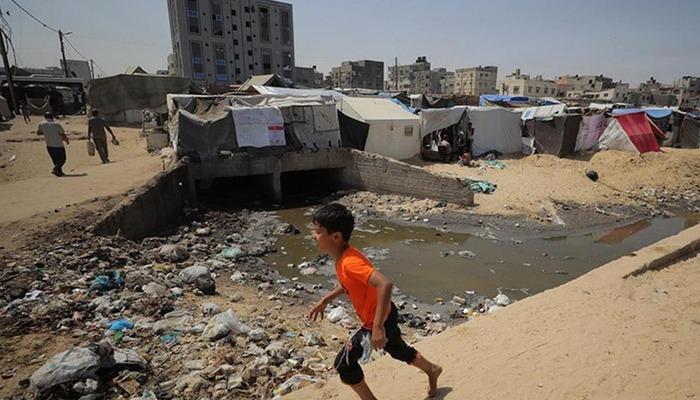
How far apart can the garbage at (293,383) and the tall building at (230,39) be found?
41096 millimetres

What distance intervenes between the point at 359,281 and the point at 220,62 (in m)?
47.3

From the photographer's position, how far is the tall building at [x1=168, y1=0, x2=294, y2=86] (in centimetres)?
4134

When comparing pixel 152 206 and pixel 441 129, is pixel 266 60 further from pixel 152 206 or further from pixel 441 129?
pixel 152 206

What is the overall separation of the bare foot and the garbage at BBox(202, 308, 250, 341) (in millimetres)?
2016

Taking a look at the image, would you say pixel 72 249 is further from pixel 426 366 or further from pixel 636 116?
pixel 636 116

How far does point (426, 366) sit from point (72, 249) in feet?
16.9

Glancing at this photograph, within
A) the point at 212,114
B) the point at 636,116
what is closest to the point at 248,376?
the point at 212,114

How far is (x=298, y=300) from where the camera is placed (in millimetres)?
5410

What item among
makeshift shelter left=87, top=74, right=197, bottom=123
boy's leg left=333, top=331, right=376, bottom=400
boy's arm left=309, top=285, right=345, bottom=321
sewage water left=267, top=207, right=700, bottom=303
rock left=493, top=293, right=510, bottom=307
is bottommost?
sewage water left=267, top=207, right=700, bottom=303

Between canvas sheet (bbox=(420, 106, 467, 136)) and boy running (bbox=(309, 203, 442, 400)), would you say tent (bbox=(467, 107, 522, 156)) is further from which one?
boy running (bbox=(309, 203, 442, 400))

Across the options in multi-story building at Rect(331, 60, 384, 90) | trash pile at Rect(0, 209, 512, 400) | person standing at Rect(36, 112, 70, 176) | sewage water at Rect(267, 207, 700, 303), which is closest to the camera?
trash pile at Rect(0, 209, 512, 400)

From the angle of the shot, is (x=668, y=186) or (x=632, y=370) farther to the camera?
(x=668, y=186)

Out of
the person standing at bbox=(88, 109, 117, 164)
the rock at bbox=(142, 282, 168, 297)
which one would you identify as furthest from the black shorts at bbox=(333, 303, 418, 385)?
the person standing at bbox=(88, 109, 117, 164)

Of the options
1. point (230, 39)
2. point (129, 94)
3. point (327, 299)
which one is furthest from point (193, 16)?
point (327, 299)
